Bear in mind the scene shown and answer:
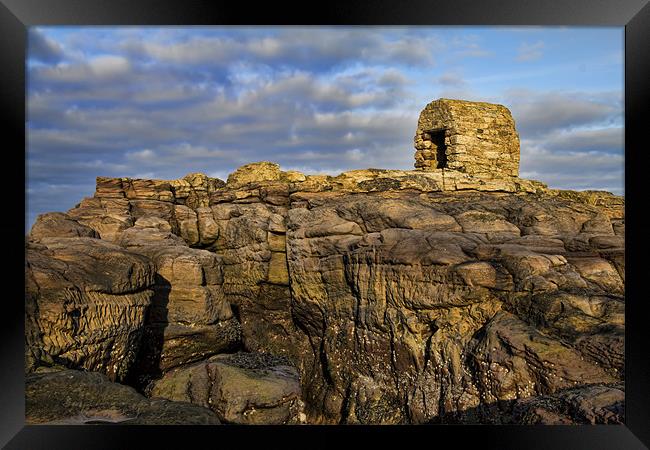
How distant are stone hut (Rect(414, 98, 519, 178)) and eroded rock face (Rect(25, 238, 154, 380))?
596 inches

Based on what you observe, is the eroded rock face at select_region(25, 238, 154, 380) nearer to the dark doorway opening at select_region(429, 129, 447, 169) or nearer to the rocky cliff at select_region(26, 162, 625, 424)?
the rocky cliff at select_region(26, 162, 625, 424)

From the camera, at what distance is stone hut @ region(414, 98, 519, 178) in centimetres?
2156

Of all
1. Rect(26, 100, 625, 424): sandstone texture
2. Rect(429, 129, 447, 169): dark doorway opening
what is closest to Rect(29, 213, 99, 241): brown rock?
Rect(26, 100, 625, 424): sandstone texture

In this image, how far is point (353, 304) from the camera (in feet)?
40.8

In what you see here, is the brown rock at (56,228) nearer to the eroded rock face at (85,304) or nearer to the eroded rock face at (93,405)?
the eroded rock face at (85,304)

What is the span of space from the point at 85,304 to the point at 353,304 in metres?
6.38

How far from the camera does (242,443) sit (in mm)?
3855

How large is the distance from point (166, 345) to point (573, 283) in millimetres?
8842

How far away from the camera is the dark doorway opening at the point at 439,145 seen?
22913 mm

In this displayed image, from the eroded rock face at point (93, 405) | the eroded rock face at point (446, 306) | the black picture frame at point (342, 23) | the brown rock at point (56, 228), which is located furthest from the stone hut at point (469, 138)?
the eroded rock face at point (93, 405)

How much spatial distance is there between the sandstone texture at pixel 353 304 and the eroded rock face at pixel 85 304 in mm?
32

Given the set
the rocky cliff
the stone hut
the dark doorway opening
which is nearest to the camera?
the rocky cliff
